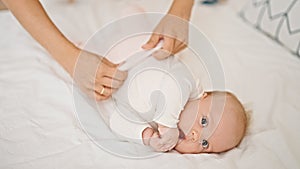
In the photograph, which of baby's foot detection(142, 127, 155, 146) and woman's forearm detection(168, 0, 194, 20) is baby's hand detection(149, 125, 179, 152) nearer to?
baby's foot detection(142, 127, 155, 146)

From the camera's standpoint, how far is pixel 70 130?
0.92 meters

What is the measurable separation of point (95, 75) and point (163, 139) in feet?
0.73

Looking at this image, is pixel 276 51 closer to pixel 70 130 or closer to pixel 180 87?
pixel 180 87

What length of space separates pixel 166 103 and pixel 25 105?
378 millimetres

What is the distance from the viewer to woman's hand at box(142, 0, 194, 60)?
3.33 ft

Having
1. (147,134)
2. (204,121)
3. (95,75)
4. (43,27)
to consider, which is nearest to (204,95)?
(204,121)

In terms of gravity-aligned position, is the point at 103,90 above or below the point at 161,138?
above

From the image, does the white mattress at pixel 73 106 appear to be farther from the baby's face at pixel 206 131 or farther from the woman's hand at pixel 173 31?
the woman's hand at pixel 173 31

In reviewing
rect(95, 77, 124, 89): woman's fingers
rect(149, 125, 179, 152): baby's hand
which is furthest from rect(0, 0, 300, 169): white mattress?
rect(95, 77, 124, 89): woman's fingers

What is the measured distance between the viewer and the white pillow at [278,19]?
1.25m

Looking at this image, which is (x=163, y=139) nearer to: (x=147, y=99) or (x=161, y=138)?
(x=161, y=138)

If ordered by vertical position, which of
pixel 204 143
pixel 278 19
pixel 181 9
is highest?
pixel 181 9

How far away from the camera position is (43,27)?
0.88 m

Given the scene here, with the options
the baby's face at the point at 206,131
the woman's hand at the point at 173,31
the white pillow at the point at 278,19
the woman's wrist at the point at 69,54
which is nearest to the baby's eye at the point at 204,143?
the baby's face at the point at 206,131
